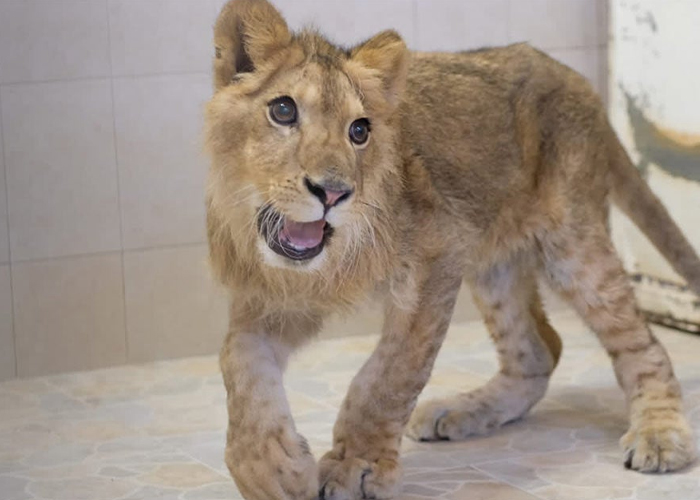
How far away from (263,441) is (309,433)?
39.7 inches

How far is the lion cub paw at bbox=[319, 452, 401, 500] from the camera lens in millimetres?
3480

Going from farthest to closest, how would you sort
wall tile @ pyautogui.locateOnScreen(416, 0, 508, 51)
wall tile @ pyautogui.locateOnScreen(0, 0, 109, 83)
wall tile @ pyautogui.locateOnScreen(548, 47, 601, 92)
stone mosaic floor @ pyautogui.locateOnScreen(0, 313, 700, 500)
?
1. wall tile @ pyautogui.locateOnScreen(548, 47, 601, 92)
2. wall tile @ pyautogui.locateOnScreen(416, 0, 508, 51)
3. wall tile @ pyautogui.locateOnScreen(0, 0, 109, 83)
4. stone mosaic floor @ pyautogui.locateOnScreen(0, 313, 700, 500)

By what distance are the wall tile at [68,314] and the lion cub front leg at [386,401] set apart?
1.92 meters

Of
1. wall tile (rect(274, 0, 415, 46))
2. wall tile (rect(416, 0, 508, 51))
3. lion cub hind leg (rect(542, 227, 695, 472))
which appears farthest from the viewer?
wall tile (rect(416, 0, 508, 51))

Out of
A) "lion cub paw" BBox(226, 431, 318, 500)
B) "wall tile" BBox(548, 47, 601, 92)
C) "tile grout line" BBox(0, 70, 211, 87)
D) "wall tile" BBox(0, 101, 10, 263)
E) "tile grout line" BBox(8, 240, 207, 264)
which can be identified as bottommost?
"lion cub paw" BBox(226, 431, 318, 500)

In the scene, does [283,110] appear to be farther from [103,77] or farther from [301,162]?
[103,77]

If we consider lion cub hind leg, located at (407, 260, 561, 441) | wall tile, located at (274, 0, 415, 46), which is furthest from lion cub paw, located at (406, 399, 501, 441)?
wall tile, located at (274, 0, 415, 46)

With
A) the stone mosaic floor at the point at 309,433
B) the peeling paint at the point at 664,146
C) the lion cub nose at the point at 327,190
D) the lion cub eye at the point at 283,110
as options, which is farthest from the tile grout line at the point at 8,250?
the peeling paint at the point at 664,146

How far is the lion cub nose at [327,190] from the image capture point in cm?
308

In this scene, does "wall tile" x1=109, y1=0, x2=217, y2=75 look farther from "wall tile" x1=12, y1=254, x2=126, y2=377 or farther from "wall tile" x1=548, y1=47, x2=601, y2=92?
"wall tile" x1=548, y1=47, x2=601, y2=92

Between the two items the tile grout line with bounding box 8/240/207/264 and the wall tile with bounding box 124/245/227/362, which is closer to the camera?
the tile grout line with bounding box 8/240/207/264

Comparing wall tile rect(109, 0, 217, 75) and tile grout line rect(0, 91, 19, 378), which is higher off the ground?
wall tile rect(109, 0, 217, 75)

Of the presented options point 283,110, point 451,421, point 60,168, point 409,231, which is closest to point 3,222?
point 60,168

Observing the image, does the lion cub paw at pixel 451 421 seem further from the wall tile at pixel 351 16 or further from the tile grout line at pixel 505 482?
the wall tile at pixel 351 16
